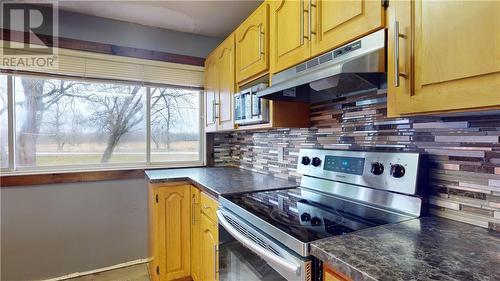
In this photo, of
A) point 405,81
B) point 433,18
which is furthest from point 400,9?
point 405,81

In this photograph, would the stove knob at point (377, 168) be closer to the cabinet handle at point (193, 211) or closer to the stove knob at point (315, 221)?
the stove knob at point (315, 221)

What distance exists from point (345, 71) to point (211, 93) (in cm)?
176

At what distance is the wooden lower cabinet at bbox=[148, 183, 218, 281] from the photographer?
201 centimetres

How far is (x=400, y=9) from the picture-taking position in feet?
2.86

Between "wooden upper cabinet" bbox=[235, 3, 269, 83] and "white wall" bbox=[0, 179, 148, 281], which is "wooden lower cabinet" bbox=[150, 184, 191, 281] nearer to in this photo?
"white wall" bbox=[0, 179, 148, 281]

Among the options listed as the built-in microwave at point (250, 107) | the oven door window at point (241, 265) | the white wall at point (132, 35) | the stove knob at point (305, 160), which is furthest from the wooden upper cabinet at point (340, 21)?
the white wall at point (132, 35)

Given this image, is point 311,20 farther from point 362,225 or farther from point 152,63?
point 152,63

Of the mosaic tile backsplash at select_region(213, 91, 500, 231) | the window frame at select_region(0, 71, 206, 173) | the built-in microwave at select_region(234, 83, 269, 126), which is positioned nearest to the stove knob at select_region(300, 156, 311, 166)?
the mosaic tile backsplash at select_region(213, 91, 500, 231)

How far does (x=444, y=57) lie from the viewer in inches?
29.7

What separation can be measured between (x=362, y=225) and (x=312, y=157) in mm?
668

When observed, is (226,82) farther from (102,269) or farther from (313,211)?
(102,269)

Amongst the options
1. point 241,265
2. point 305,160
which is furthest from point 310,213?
point 305,160

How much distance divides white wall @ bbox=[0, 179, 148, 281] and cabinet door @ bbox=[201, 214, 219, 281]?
1.01 m

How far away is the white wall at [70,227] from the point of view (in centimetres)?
210
